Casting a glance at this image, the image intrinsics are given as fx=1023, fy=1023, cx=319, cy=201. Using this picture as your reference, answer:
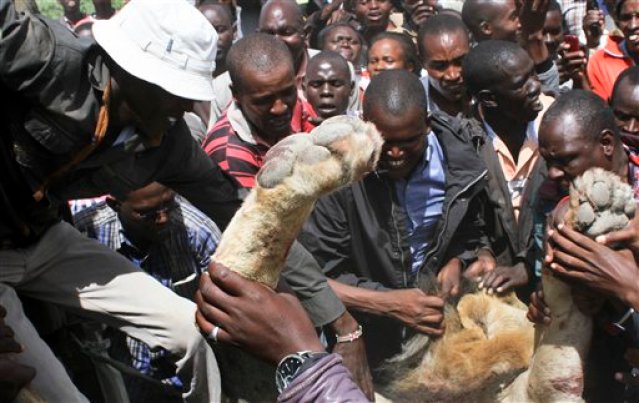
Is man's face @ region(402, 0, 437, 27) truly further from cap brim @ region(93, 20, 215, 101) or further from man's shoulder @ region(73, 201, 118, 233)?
cap brim @ region(93, 20, 215, 101)

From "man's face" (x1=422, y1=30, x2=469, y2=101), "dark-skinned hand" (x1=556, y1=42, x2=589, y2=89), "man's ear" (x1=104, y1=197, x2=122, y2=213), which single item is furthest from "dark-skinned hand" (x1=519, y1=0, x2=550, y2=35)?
"man's ear" (x1=104, y1=197, x2=122, y2=213)

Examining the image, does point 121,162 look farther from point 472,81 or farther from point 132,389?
point 472,81

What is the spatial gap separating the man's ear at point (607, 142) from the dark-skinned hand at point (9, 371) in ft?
7.78

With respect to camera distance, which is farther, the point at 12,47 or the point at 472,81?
the point at 472,81

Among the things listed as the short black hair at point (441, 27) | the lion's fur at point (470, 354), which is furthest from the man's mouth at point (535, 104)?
the lion's fur at point (470, 354)

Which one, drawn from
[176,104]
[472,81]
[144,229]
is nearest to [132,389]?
[144,229]

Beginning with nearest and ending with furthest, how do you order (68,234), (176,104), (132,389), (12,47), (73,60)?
(12,47)
(73,60)
(176,104)
(68,234)
(132,389)

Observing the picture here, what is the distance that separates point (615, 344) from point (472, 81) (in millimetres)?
2371

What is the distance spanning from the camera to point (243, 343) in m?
2.22

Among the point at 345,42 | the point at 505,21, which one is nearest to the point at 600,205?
the point at 505,21

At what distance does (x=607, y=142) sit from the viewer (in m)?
3.96

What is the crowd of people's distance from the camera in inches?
115

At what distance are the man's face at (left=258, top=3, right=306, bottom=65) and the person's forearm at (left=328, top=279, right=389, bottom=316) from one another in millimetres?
3134

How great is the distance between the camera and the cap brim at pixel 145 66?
312 cm
